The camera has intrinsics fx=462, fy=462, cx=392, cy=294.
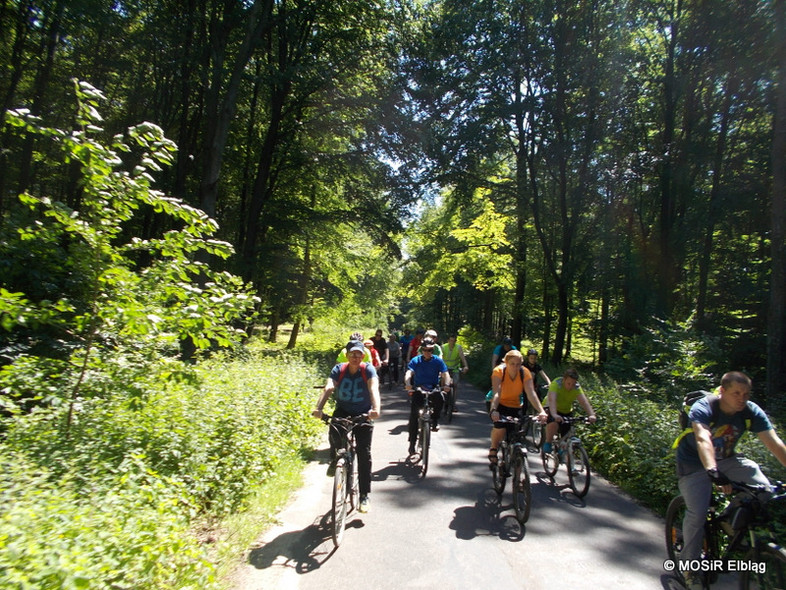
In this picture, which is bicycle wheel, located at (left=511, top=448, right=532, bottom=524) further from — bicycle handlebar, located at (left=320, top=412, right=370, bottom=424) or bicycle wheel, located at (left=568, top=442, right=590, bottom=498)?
bicycle handlebar, located at (left=320, top=412, right=370, bottom=424)

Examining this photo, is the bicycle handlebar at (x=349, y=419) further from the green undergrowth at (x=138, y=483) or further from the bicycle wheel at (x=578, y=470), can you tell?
the bicycle wheel at (x=578, y=470)

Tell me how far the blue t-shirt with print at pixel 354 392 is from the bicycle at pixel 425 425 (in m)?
2.03

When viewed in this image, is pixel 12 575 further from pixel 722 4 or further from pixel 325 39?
pixel 722 4

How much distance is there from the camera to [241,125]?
1914 centimetres

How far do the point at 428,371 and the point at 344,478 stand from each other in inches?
141

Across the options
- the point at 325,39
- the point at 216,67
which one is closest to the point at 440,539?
the point at 216,67

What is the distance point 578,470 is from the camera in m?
6.53

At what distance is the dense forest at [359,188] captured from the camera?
4672 millimetres

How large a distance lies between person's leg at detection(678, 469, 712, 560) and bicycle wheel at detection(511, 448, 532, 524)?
160 cm

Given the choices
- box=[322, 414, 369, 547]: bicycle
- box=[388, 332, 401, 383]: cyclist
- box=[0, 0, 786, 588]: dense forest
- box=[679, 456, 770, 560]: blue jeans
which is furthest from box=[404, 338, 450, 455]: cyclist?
box=[388, 332, 401, 383]: cyclist

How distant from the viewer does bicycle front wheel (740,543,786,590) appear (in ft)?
10.8

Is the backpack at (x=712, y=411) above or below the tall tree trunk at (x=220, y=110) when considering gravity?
below

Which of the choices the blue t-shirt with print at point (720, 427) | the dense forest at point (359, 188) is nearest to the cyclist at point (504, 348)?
the dense forest at point (359, 188)

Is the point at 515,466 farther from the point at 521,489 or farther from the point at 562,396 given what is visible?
the point at 562,396
